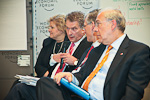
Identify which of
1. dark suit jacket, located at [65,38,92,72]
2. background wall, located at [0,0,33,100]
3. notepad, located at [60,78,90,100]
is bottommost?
background wall, located at [0,0,33,100]

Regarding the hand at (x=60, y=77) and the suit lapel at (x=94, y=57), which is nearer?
the hand at (x=60, y=77)

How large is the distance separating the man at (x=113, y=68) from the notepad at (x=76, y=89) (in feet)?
0.12

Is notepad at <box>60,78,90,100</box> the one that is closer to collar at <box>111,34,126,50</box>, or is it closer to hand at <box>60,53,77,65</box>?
collar at <box>111,34,126,50</box>

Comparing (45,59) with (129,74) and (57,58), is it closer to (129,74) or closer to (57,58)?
(57,58)

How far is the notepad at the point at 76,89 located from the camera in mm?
1467

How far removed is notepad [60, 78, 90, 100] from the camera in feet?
4.81

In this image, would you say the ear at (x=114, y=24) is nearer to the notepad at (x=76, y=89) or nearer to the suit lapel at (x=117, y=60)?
the suit lapel at (x=117, y=60)

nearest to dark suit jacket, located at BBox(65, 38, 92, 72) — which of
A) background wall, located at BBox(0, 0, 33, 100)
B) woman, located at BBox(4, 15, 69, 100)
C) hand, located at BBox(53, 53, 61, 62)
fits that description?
hand, located at BBox(53, 53, 61, 62)

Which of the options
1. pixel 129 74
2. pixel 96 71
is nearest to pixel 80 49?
pixel 96 71

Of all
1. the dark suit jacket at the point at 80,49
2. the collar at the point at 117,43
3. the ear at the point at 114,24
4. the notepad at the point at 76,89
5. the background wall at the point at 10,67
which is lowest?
the background wall at the point at 10,67

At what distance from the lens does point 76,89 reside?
1.46 m

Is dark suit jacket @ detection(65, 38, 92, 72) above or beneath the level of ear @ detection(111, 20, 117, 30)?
beneath

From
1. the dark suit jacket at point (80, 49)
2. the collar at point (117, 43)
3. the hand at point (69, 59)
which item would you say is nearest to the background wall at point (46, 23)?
the dark suit jacket at point (80, 49)

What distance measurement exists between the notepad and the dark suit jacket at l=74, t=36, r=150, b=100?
6.2 inches
